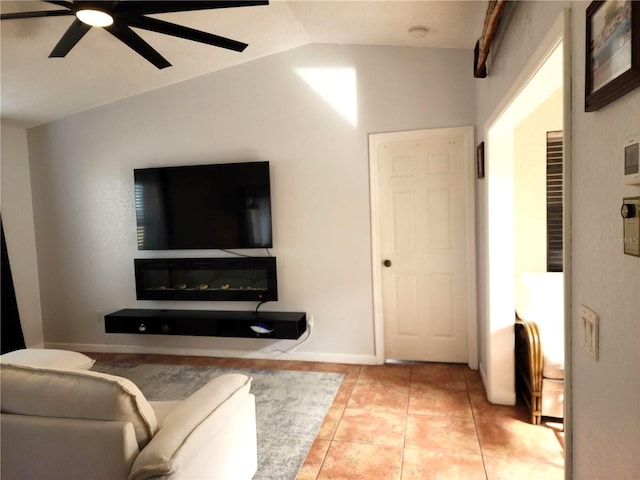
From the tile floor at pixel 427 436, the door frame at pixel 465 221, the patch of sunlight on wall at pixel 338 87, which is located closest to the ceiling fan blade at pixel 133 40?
the patch of sunlight on wall at pixel 338 87

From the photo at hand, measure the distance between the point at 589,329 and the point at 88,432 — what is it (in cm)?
159

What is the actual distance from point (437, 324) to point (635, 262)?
2.86 m

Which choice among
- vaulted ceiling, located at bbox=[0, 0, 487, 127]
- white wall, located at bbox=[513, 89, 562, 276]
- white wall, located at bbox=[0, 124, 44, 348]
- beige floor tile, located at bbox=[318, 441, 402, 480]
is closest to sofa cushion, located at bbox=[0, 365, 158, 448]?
beige floor tile, located at bbox=[318, 441, 402, 480]

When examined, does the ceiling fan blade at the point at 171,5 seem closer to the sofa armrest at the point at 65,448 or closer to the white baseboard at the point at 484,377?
the sofa armrest at the point at 65,448

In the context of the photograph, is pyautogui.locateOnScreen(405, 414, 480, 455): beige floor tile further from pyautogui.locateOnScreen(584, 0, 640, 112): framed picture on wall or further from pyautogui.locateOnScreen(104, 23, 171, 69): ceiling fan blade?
pyautogui.locateOnScreen(104, 23, 171, 69): ceiling fan blade

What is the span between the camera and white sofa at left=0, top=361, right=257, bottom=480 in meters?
1.31

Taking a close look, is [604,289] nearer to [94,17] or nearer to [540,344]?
[540,344]

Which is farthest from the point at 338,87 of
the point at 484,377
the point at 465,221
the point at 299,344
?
the point at 484,377

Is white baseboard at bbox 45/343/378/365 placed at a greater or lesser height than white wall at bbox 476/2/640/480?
lesser

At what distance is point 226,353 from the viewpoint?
401 centimetres

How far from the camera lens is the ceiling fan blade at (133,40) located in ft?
6.69

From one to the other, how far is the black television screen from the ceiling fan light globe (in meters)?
1.83

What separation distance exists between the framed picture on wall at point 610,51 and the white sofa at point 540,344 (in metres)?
1.71

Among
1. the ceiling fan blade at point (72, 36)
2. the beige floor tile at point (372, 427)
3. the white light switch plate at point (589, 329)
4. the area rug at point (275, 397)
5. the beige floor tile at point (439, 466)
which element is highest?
the ceiling fan blade at point (72, 36)
